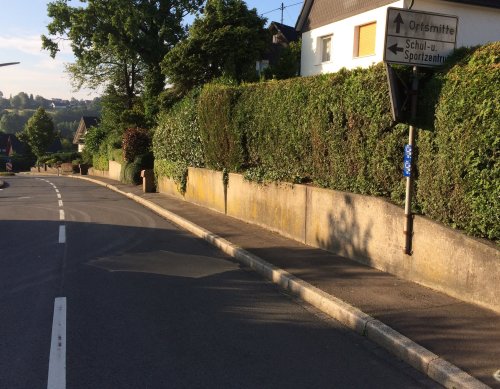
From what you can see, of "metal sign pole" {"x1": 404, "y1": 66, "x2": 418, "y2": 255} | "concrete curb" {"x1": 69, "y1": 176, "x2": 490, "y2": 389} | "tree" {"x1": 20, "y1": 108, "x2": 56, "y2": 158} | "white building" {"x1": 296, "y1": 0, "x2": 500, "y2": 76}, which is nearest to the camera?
"concrete curb" {"x1": 69, "y1": 176, "x2": 490, "y2": 389}

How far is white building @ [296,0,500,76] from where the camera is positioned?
64.7 ft

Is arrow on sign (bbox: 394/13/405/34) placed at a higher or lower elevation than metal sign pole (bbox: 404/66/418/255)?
higher

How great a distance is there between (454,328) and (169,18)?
30728mm

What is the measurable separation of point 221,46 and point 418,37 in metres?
14.0

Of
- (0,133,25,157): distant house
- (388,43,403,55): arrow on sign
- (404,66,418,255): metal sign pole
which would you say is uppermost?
(388,43,403,55): arrow on sign

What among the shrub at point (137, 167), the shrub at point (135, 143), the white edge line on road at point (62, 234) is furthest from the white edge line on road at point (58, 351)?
the shrub at point (135, 143)

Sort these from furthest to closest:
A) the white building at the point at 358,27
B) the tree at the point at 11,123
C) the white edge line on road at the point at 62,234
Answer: the tree at the point at 11,123 → the white building at the point at 358,27 → the white edge line on road at the point at 62,234

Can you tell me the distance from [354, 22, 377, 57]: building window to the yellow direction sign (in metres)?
14.8

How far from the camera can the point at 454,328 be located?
489 cm

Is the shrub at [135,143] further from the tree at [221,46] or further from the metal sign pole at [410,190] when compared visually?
the metal sign pole at [410,190]

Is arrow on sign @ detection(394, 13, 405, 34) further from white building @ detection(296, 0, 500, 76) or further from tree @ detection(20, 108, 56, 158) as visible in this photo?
tree @ detection(20, 108, 56, 158)

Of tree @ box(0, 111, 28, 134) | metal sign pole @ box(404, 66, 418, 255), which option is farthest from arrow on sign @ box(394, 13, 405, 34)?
tree @ box(0, 111, 28, 134)

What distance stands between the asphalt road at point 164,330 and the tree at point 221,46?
12069mm

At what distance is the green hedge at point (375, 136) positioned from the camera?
5.43 metres
